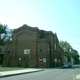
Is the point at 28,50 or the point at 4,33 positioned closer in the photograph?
the point at 28,50

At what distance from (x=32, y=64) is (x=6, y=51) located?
1023 centimetres

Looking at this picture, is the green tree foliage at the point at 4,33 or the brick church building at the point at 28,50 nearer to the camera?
the brick church building at the point at 28,50

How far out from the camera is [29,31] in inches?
2527

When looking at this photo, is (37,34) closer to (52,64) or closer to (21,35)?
(21,35)

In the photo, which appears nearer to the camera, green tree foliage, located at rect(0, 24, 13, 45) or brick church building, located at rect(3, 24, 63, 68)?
brick church building, located at rect(3, 24, 63, 68)

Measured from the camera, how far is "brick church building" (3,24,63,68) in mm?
61594

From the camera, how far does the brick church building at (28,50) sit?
202ft

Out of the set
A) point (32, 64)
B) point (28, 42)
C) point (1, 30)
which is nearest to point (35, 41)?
point (28, 42)

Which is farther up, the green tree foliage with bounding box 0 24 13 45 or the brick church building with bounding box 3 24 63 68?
the green tree foliage with bounding box 0 24 13 45

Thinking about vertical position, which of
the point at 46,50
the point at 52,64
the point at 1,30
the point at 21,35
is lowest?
the point at 52,64

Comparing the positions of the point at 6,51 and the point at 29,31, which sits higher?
the point at 29,31

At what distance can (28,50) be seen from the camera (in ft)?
208

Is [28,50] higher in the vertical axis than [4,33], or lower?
lower

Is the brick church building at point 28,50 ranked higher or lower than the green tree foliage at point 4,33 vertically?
lower
